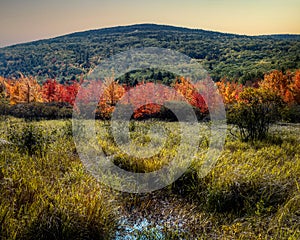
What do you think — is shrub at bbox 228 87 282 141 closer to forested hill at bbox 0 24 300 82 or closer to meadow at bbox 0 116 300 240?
meadow at bbox 0 116 300 240

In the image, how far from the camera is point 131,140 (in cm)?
889

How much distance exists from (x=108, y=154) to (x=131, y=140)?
194cm

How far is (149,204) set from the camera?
190 inches

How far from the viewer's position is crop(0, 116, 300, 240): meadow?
357 centimetres

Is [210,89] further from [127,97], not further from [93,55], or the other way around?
[93,55]

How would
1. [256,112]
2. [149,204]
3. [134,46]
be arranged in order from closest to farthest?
[149,204] < [256,112] < [134,46]

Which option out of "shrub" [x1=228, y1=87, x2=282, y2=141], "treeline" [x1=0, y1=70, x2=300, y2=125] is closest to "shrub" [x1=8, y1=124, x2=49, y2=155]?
"shrub" [x1=228, y1=87, x2=282, y2=141]

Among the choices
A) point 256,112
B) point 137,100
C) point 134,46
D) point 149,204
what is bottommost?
point 137,100

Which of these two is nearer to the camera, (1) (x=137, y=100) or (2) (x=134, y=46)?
(1) (x=137, y=100)

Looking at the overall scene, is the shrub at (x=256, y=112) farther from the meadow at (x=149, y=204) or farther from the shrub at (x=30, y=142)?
the shrub at (x=30, y=142)

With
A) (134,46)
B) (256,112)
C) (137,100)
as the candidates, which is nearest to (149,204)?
(256,112)

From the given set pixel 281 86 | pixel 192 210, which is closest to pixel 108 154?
pixel 192 210

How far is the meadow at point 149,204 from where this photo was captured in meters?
3.57

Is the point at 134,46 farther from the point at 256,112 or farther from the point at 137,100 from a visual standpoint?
the point at 256,112
